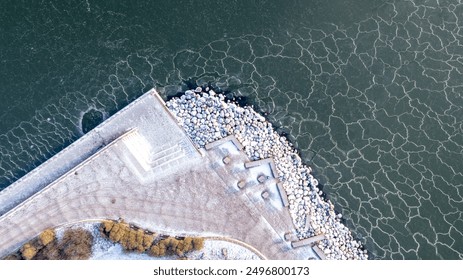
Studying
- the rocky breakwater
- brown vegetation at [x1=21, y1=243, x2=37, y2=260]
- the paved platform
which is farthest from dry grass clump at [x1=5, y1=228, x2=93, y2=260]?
the rocky breakwater

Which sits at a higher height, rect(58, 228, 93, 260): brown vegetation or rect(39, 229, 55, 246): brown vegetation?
rect(39, 229, 55, 246): brown vegetation

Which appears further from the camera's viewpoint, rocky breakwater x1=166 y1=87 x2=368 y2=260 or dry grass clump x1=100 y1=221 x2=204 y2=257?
rocky breakwater x1=166 y1=87 x2=368 y2=260

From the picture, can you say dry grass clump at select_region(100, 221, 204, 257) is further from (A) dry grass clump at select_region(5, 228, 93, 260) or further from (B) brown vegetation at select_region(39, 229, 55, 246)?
(B) brown vegetation at select_region(39, 229, 55, 246)

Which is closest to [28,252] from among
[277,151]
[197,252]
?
[197,252]

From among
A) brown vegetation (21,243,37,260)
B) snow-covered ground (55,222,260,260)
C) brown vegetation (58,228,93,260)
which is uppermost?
brown vegetation (21,243,37,260)

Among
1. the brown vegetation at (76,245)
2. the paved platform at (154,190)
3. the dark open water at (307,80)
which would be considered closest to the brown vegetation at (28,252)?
the paved platform at (154,190)

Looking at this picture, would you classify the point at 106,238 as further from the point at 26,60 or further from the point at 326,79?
the point at 326,79

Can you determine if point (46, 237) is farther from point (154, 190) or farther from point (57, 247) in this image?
point (154, 190)
